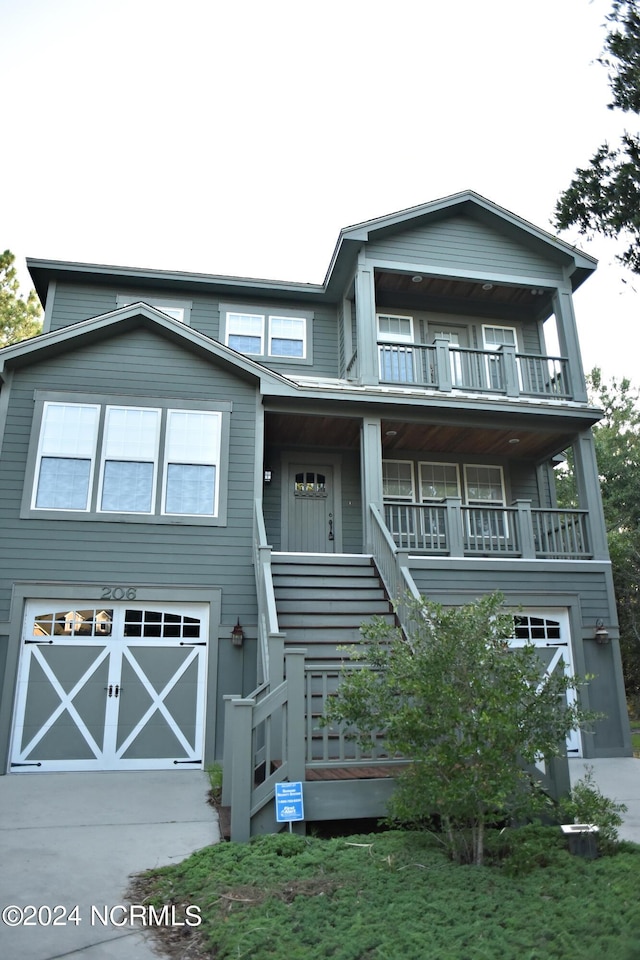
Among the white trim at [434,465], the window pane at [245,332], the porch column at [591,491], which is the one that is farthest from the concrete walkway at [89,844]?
the window pane at [245,332]

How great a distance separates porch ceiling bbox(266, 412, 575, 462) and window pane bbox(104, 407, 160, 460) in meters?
2.04

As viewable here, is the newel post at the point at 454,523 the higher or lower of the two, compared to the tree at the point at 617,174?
lower

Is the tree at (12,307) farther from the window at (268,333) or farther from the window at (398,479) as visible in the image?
the window at (398,479)

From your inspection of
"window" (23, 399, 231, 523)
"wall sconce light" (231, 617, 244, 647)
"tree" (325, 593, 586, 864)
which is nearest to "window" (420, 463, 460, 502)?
"window" (23, 399, 231, 523)

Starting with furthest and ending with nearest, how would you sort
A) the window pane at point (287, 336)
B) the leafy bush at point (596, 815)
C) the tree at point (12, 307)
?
the tree at point (12, 307) → the window pane at point (287, 336) → the leafy bush at point (596, 815)

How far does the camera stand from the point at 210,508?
33.3ft

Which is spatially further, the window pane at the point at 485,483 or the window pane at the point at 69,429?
the window pane at the point at 485,483

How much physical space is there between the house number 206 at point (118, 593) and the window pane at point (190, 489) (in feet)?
4.13

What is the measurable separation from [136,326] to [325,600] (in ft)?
17.2

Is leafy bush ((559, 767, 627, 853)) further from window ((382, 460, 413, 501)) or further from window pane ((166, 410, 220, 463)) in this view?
window ((382, 460, 413, 501))

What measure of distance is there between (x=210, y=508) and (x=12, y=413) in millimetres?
3192

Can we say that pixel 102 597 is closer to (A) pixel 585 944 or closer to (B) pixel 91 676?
(B) pixel 91 676

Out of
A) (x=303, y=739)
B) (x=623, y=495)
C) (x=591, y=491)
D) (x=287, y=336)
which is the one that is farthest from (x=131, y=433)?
(x=623, y=495)

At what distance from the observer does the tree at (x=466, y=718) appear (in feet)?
15.3
